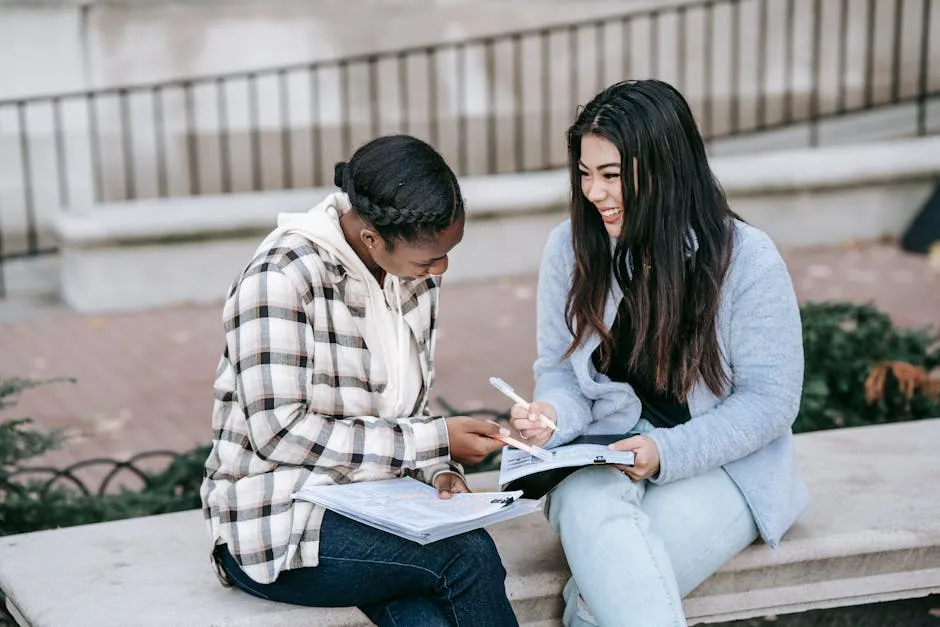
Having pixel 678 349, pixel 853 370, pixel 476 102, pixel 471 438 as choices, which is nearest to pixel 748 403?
pixel 678 349

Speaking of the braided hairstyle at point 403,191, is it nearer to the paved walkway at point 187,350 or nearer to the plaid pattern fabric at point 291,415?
the plaid pattern fabric at point 291,415

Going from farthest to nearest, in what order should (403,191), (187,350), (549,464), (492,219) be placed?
(492,219) < (187,350) < (549,464) < (403,191)

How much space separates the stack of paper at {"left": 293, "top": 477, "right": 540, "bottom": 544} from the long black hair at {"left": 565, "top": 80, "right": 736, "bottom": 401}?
56cm

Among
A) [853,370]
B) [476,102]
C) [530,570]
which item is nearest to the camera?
[530,570]

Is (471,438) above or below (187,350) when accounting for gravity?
above

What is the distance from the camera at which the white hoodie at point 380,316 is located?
3.20 metres

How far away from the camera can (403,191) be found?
10.1 feet

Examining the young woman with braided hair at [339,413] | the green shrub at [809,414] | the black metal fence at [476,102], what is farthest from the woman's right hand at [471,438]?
the black metal fence at [476,102]

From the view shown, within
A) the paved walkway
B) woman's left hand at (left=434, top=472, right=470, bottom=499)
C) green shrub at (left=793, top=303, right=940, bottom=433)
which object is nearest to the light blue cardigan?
woman's left hand at (left=434, top=472, right=470, bottom=499)

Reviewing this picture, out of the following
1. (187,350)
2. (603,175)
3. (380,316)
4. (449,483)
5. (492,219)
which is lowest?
(187,350)

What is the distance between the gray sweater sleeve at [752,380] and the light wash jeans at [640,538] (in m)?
0.07

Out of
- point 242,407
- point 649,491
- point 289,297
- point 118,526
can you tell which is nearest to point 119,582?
point 118,526

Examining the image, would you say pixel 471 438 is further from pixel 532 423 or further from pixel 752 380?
pixel 752 380

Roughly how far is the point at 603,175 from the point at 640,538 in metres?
0.86
